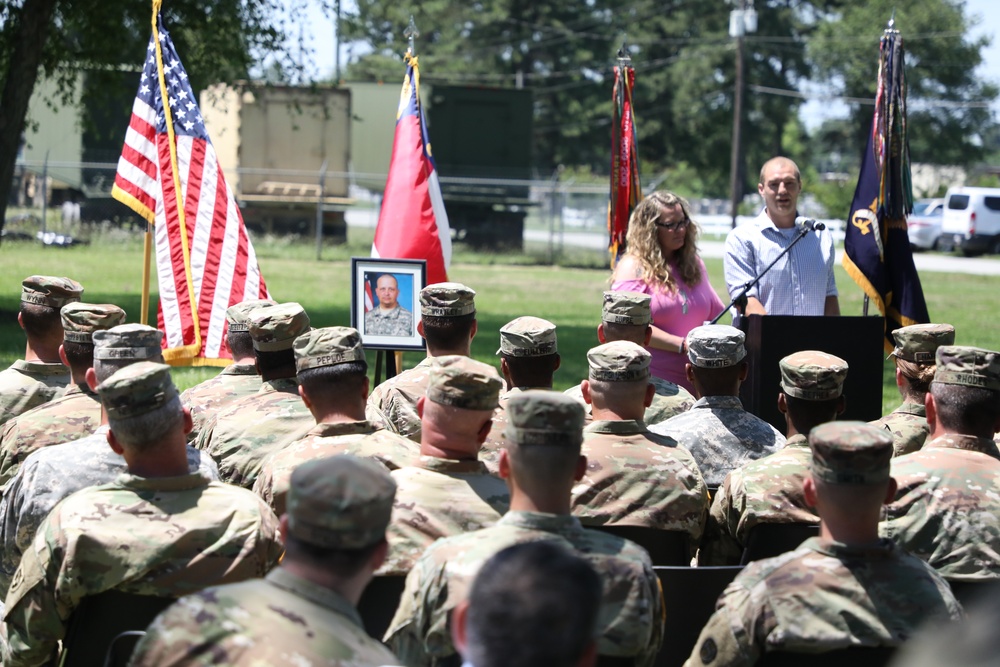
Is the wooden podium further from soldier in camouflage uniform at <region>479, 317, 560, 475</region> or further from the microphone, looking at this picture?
soldier in camouflage uniform at <region>479, 317, 560, 475</region>

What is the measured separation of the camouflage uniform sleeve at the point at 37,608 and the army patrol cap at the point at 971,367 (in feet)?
9.81

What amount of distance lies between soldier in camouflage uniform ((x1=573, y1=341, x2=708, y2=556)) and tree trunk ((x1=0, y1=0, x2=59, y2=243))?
42.2ft

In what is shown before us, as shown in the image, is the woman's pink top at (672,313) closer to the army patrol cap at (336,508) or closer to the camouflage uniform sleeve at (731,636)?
the camouflage uniform sleeve at (731,636)

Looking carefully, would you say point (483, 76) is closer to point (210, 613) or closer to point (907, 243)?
point (907, 243)

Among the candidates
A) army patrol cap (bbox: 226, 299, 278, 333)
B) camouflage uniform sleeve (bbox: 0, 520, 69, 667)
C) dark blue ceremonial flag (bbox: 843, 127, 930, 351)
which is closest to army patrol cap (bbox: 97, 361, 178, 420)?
camouflage uniform sleeve (bbox: 0, 520, 69, 667)

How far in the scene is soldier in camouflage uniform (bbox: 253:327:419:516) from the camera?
4469mm

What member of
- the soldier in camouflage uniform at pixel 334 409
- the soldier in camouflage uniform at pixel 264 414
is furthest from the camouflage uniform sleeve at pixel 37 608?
the soldier in camouflage uniform at pixel 264 414

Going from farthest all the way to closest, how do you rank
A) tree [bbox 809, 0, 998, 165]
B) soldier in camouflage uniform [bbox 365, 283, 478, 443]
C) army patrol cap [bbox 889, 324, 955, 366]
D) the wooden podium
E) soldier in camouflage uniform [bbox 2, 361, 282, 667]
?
1. tree [bbox 809, 0, 998, 165]
2. the wooden podium
3. soldier in camouflage uniform [bbox 365, 283, 478, 443]
4. army patrol cap [bbox 889, 324, 955, 366]
5. soldier in camouflage uniform [bbox 2, 361, 282, 667]

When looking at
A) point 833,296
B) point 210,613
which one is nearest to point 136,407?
point 210,613

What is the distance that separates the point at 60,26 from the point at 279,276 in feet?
26.2

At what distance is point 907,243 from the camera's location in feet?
28.2

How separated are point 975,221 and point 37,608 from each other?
42.7 meters

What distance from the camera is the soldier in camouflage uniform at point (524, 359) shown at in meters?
5.42

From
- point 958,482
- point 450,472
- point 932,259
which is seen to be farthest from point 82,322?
point 932,259
